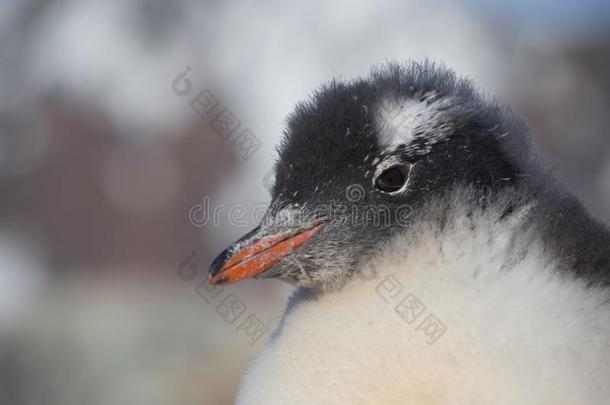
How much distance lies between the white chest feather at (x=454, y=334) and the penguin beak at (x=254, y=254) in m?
0.15

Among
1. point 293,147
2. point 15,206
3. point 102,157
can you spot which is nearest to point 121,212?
point 102,157

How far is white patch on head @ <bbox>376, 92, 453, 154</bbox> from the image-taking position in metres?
1.94

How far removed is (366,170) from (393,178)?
0.06 meters

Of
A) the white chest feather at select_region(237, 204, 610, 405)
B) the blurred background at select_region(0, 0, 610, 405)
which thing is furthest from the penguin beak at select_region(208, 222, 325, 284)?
the blurred background at select_region(0, 0, 610, 405)

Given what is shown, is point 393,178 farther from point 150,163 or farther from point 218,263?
point 150,163

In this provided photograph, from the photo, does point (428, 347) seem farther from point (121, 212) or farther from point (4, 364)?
point (121, 212)

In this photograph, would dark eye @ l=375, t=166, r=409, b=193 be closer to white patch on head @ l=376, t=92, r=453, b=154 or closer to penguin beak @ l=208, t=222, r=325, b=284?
white patch on head @ l=376, t=92, r=453, b=154

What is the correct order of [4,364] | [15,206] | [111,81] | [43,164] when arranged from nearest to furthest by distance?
[4,364]
[111,81]
[15,206]
[43,164]

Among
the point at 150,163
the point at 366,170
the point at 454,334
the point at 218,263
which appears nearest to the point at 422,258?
the point at 454,334

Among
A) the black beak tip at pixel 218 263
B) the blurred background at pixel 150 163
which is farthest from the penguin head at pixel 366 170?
the blurred background at pixel 150 163

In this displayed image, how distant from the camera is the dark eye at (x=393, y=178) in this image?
194 centimetres

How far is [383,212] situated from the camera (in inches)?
75.7

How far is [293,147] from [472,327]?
643 mm

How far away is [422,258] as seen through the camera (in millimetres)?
1753
